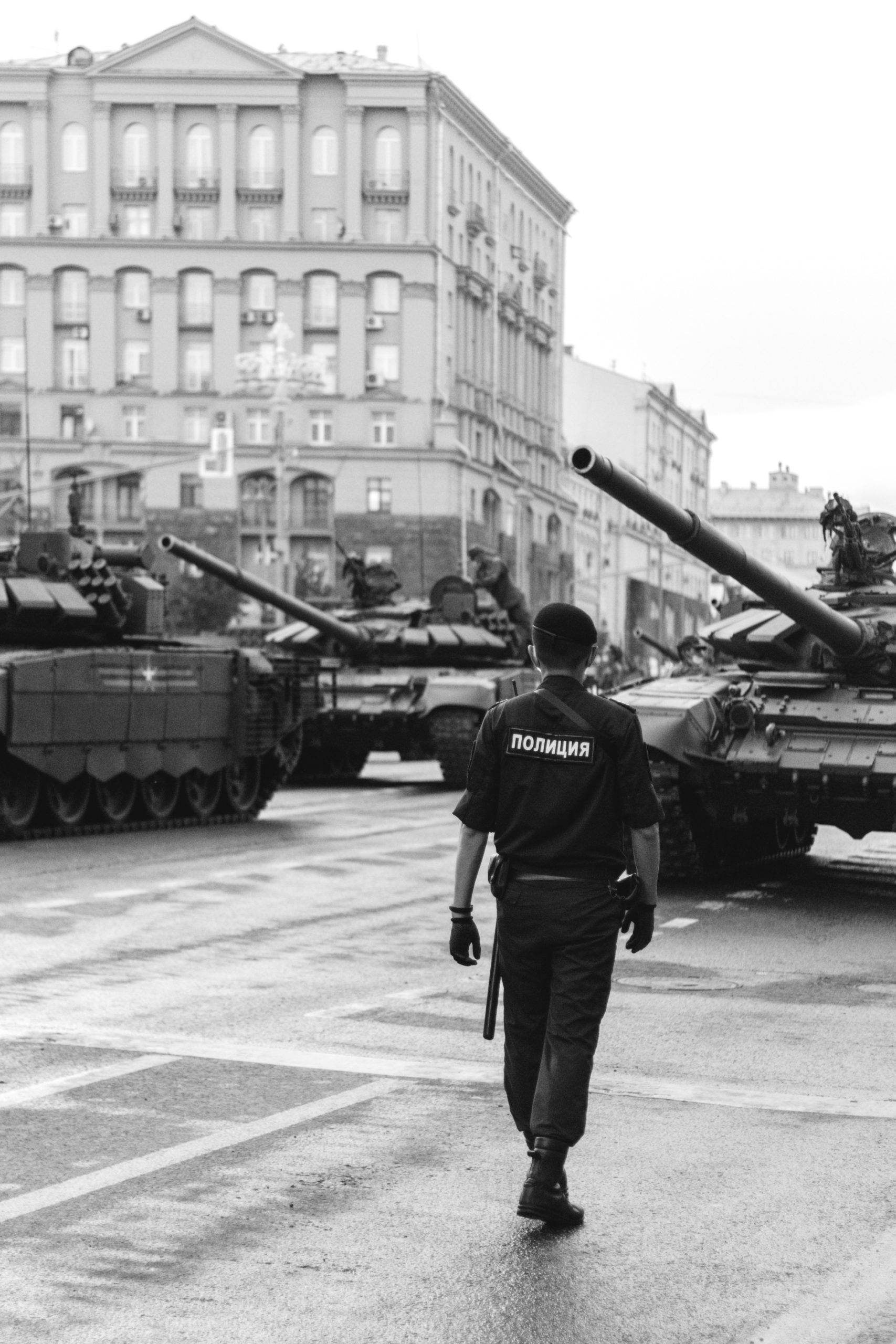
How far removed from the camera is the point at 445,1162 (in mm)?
6770

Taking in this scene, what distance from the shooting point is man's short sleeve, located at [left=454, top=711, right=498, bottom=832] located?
20.8ft

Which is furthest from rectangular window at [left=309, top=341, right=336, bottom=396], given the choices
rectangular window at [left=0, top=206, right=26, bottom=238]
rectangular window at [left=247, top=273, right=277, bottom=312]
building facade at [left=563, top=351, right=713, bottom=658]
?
building facade at [left=563, top=351, right=713, bottom=658]

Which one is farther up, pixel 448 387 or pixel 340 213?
pixel 340 213

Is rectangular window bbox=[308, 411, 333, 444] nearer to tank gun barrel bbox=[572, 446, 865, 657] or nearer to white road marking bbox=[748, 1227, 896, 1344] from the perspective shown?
tank gun barrel bbox=[572, 446, 865, 657]

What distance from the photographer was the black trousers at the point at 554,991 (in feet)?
20.1

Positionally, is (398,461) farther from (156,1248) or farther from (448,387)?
(156,1248)

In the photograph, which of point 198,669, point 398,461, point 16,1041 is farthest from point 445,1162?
point 398,461

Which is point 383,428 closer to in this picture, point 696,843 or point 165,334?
point 165,334

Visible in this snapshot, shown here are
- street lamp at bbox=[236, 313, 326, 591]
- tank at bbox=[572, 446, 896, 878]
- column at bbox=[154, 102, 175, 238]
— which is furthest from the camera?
column at bbox=[154, 102, 175, 238]

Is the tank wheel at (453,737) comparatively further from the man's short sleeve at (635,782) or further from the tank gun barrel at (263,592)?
the man's short sleeve at (635,782)

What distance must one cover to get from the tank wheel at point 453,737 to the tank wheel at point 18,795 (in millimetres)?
7972

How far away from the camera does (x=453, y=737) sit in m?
26.4

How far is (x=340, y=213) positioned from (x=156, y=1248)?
75.6 metres

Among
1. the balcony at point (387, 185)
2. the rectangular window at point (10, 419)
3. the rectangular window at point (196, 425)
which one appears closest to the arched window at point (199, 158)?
the balcony at point (387, 185)
